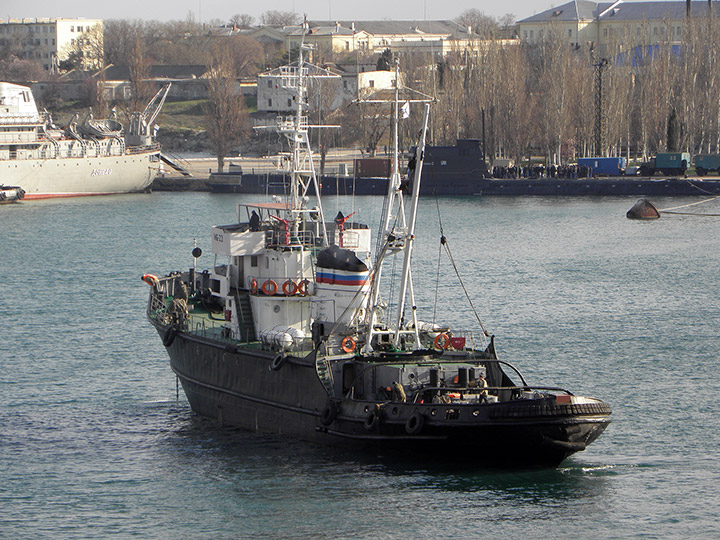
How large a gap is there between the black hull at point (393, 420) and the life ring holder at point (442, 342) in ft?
7.06

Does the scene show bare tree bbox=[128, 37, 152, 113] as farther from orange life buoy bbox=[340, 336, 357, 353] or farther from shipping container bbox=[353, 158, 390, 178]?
orange life buoy bbox=[340, 336, 357, 353]

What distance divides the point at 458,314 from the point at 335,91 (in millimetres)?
72791

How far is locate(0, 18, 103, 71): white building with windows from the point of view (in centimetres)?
16138

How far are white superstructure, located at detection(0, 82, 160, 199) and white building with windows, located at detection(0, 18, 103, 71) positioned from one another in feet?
220

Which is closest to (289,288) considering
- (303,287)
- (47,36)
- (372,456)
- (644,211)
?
(303,287)

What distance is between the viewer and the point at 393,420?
24156 millimetres

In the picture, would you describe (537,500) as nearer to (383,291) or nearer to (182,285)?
(182,285)

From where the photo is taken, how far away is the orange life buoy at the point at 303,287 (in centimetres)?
2792

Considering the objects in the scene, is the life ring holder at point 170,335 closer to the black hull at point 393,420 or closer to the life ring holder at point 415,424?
the black hull at point 393,420

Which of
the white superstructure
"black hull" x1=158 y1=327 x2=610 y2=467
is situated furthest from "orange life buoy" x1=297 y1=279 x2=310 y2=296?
the white superstructure

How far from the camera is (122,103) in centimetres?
12456

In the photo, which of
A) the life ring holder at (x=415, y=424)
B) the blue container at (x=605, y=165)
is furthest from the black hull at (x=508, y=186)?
the life ring holder at (x=415, y=424)

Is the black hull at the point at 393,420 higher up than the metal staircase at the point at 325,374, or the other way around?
the metal staircase at the point at 325,374

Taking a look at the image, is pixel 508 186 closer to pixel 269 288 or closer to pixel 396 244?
pixel 269 288
